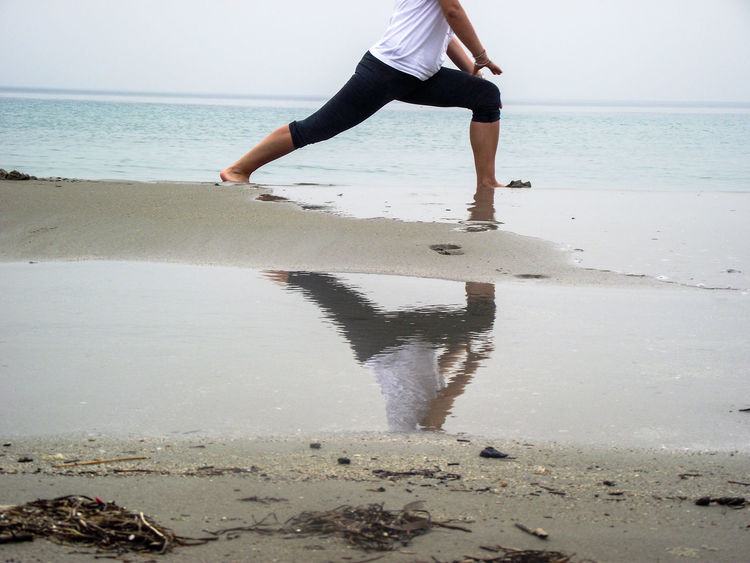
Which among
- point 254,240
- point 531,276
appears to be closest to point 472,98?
point 254,240

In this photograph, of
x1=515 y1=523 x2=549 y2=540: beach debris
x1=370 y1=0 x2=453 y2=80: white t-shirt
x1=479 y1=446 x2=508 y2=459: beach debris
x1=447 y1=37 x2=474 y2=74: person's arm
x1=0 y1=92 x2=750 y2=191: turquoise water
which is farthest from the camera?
x1=0 y1=92 x2=750 y2=191: turquoise water

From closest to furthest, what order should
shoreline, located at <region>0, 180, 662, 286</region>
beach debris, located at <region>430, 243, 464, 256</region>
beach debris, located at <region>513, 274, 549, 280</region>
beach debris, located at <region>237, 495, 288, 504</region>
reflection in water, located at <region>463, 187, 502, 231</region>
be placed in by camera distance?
beach debris, located at <region>237, 495, 288, 504</region> < beach debris, located at <region>513, 274, 549, 280</region> < shoreline, located at <region>0, 180, 662, 286</region> < beach debris, located at <region>430, 243, 464, 256</region> < reflection in water, located at <region>463, 187, 502, 231</region>

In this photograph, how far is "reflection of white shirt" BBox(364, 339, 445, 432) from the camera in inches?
90.8

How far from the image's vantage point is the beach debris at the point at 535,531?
1.66 meters

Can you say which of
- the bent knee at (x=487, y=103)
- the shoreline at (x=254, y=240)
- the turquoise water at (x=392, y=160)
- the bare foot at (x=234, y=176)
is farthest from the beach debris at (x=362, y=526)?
the turquoise water at (x=392, y=160)

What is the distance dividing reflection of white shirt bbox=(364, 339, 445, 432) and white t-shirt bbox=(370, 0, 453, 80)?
3164mm

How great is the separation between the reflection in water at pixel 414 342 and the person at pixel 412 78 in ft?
7.17

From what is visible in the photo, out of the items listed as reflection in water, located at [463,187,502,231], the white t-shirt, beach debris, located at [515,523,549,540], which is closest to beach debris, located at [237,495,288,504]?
beach debris, located at [515,523,549,540]

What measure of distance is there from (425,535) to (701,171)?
10.9m

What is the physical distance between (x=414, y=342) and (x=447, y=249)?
1.51m

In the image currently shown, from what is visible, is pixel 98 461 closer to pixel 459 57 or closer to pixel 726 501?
pixel 726 501

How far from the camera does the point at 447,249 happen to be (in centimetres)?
443

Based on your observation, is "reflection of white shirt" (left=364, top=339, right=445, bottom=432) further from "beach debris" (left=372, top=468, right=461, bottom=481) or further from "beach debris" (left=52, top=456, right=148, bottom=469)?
"beach debris" (left=52, top=456, right=148, bottom=469)

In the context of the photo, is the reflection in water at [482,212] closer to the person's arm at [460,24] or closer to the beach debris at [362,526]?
the person's arm at [460,24]
